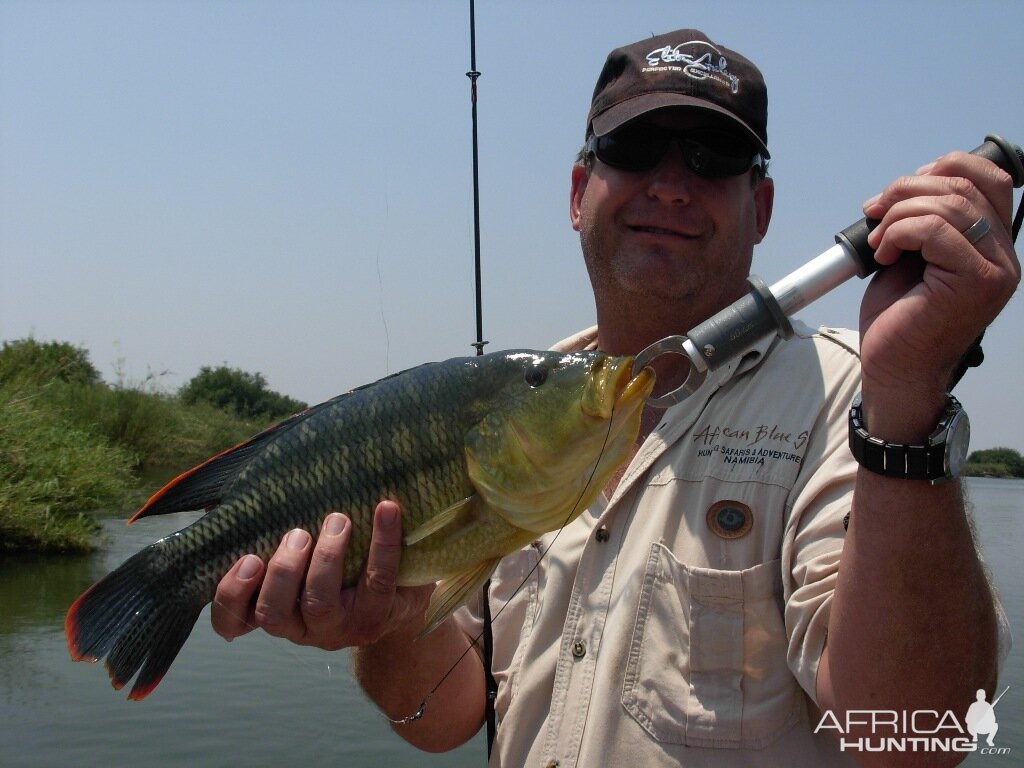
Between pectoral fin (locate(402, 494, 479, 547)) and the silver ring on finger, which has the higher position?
the silver ring on finger

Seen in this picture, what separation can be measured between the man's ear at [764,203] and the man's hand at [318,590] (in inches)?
87.3

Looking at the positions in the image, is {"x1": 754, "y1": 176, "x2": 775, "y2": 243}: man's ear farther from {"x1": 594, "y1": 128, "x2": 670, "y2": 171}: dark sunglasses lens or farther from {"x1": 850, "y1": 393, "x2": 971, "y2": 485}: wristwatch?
{"x1": 850, "y1": 393, "x2": 971, "y2": 485}: wristwatch

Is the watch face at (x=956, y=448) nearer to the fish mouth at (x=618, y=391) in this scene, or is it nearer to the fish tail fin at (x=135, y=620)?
the fish mouth at (x=618, y=391)

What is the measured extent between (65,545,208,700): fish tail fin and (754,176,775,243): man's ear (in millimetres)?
2658

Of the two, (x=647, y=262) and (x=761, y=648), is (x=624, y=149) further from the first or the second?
(x=761, y=648)

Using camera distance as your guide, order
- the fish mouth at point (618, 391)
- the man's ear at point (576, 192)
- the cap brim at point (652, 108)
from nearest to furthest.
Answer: the fish mouth at point (618, 391)
the cap brim at point (652, 108)
the man's ear at point (576, 192)

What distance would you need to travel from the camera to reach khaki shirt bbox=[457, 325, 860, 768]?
240 cm

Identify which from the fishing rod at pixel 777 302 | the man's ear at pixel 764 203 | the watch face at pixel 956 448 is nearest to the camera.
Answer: the watch face at pixel 956 448

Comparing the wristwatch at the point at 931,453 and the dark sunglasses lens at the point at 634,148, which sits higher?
the dark sunglasses lens at the point at 634,148

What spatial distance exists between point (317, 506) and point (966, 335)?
1669 mm

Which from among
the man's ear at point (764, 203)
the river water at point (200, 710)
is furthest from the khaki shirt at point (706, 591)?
the river water at point (200, 710)

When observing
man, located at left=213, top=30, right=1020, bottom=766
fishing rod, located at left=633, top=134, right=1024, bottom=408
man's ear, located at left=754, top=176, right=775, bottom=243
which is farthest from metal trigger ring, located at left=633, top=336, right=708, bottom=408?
man's ear, located at left=754, top=176, right=775, bottom=243

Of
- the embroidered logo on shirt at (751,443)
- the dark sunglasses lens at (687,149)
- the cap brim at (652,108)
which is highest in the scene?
the cap brim at (652,108)

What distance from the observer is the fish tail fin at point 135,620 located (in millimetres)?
2389
